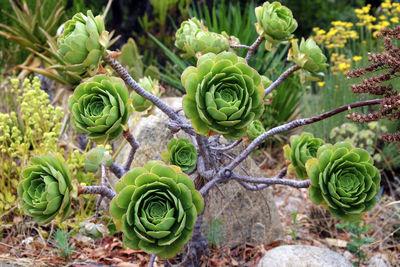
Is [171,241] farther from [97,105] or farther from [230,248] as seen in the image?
[230,248]

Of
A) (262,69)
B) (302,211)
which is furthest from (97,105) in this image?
(262,69)

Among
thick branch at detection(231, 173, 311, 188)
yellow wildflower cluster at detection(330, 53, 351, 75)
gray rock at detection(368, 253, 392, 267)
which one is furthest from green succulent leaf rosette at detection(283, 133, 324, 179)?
yellow wildflower cluster at detection(330, 53, 351, 75)

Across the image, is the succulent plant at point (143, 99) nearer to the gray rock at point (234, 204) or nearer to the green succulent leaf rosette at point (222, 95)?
the green succulent leaf rosette at point (222, 95)

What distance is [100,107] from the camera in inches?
37.6

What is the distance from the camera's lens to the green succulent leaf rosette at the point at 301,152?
3.65 feet

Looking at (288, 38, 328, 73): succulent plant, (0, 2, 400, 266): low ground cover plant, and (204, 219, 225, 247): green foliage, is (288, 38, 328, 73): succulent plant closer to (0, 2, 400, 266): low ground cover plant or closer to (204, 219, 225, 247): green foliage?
(0, 2, 400, 266): low ground cover plant

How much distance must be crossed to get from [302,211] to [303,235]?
0.36 metres

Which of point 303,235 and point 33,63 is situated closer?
point 303,235

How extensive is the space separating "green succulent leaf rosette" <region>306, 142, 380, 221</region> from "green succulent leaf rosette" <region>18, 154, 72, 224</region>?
1.91 feet

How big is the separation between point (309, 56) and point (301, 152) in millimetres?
266

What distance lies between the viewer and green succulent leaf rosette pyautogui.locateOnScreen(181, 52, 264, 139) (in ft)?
2.80

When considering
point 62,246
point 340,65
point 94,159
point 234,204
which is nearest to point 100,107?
point 94,159

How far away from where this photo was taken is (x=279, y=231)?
207cm

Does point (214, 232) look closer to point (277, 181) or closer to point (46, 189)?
point (277, 181)
